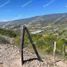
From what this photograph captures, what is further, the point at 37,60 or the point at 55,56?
the point at 55,56

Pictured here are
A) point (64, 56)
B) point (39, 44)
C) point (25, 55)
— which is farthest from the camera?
point (39, 44)

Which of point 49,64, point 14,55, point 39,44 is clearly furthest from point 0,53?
point 39,44

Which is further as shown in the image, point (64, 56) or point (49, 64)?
point (64, 56)

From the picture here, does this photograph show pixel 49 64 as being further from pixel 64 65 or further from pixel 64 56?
pixel 64 56

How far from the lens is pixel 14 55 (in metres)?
11.4

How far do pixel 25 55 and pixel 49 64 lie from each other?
149 cm

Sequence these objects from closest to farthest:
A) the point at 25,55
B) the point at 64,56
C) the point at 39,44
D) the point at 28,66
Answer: the point at 28,66, the point at 25,55, the point at 64,56, the point at 39,44

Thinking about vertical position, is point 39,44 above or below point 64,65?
above

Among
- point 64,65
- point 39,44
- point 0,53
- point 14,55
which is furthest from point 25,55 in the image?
point 39,44

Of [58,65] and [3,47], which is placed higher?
[3,47]

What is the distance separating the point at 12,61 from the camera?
1059 cm

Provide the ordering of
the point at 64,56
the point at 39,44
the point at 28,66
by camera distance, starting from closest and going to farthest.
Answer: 1. the point at 28,66
2. the point at 64,56
3. the point at 39,44

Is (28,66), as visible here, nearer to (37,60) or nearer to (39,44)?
(37,60)

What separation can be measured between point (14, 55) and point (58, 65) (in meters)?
2.35
